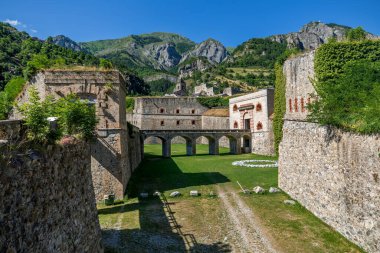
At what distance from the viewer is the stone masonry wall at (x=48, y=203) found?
14.9 ft

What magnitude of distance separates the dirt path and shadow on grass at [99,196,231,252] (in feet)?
2.96

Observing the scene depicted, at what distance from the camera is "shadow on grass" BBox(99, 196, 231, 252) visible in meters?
11.5

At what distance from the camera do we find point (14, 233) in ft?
14.9

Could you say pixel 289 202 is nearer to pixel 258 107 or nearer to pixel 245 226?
pixel 245 226

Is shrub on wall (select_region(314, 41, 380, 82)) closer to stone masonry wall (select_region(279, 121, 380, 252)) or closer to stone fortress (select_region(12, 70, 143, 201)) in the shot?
stone masonry wall (select_region(279, 121, 380, 252))

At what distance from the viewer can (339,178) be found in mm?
12516

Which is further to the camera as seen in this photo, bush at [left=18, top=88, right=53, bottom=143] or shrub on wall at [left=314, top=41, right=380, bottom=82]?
shrub on wall at [left=314, top=41, right=380, bottom=82]

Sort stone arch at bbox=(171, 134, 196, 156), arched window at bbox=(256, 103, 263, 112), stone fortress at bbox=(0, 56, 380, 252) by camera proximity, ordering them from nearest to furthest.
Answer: stone fortress at bbox=(0, 56, 380, 252) < stone arch at bbox=(171, 134, 196, 156) < arched window at bbox=(256, 103, 263, 112)

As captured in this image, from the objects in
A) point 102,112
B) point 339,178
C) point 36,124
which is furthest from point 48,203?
point 102,112

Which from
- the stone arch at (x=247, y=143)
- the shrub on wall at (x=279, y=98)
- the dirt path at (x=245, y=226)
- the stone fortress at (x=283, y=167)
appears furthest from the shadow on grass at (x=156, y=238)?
the stone arch at (x=247, y=143)

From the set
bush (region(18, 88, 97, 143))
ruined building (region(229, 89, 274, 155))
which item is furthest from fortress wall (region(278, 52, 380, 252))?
ruined building (region(229, 89, 274, 155))

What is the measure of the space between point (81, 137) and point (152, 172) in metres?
17.9

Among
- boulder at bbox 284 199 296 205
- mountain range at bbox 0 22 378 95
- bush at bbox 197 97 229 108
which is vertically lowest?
boulder at bbox 284 199 296 205

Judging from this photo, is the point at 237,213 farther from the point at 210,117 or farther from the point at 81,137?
the point at 210,117
